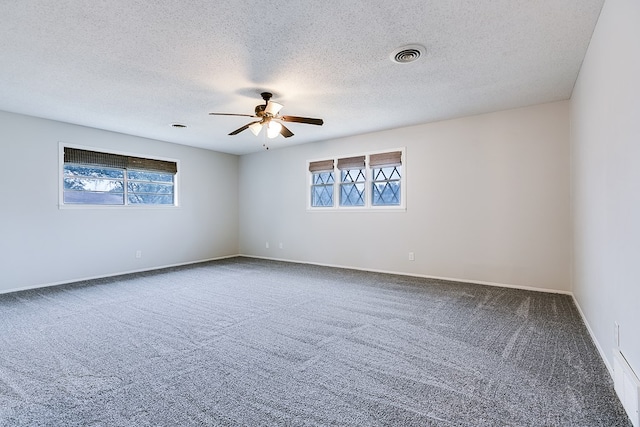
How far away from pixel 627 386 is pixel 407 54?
2.73 m

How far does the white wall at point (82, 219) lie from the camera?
14.4ft

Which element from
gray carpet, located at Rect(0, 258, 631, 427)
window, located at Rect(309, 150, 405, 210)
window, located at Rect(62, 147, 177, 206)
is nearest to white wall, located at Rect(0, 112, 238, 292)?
window, located at Rect(62, 147, 177, 206)

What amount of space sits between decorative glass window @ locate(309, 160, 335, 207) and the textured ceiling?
1.73m

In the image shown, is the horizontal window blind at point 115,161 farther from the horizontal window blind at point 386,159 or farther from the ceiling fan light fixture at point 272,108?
the horizontal window blind at point 386,159

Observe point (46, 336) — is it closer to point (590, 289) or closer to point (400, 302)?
point (400, 302)

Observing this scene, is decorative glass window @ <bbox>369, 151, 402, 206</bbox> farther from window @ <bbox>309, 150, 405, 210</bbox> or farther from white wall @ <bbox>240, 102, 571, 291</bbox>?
white wall @ <bbox>240, 102, 571, 291</bbox>

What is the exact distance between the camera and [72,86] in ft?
11.5

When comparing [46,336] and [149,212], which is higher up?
[149,212]

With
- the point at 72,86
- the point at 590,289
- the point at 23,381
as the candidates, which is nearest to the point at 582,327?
the point at 590,289

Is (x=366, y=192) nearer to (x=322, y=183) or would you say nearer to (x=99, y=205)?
(x=322, y=183)

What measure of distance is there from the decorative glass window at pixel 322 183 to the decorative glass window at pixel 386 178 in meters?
0.90

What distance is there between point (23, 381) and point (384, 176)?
16.4 feet

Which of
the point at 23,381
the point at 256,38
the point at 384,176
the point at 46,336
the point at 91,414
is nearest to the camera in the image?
the point at 91,414

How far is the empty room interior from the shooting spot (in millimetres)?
1879
